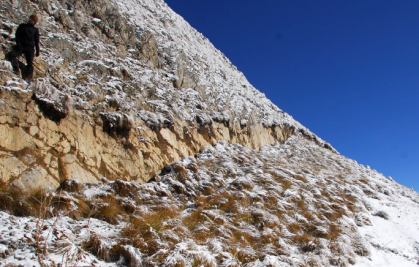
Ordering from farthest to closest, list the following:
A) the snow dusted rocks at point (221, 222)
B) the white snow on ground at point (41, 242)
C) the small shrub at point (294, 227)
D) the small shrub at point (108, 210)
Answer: the small shrub at point (294, 227) → the small shrub at point (108, 210) → the snow dusted rocks at point (221, 222) → the white snow on ground at point (41, 242)

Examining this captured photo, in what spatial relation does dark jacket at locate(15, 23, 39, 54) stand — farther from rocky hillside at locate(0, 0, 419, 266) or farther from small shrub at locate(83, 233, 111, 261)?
small shrub at locate(83, 233, 111, 261)

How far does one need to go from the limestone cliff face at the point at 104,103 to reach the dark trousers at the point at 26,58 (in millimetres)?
197

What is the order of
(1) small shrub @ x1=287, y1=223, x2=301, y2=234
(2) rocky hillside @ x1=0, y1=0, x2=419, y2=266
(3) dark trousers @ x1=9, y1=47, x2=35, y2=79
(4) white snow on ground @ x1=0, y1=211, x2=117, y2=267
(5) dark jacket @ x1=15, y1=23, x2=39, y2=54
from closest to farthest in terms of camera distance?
(4) white snow on ground @ x1=0, y1=211, x2=117, y2=267
(2) rocky hillside @ x1=0, y1=0, x2=419, y2=266
(3) dark trousers @ x1=9, y1=47, x2=35, y2=79
(5) dark jacket @ x1=15, y1=23, x2=39, y2=54
(1) small shrub @ x1=287, y1=223, x2=301, y2=234

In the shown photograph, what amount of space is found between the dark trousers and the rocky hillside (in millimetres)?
204

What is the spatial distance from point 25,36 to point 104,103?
2883mm

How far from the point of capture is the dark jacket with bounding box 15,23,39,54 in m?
7.01

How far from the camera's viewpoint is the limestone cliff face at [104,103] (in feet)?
21.0

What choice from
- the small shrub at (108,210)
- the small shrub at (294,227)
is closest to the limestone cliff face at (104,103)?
the small shrub at (108,210)

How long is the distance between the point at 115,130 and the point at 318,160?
1358cm

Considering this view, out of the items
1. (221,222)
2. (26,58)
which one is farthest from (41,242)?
(26,58)

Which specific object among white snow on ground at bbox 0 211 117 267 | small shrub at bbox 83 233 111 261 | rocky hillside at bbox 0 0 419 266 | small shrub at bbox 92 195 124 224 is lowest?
white snow on ground at bbox 0 211 117 267

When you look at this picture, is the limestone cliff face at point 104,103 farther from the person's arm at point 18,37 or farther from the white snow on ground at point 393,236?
the white snow on ground at point 393,236

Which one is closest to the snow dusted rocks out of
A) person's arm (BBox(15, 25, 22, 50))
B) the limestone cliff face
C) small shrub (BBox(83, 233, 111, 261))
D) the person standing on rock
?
small shrub (BBox(83, 233, 111, 261))

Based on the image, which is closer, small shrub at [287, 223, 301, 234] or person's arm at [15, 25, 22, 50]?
person's arm at [15, 25, 22, 50]
